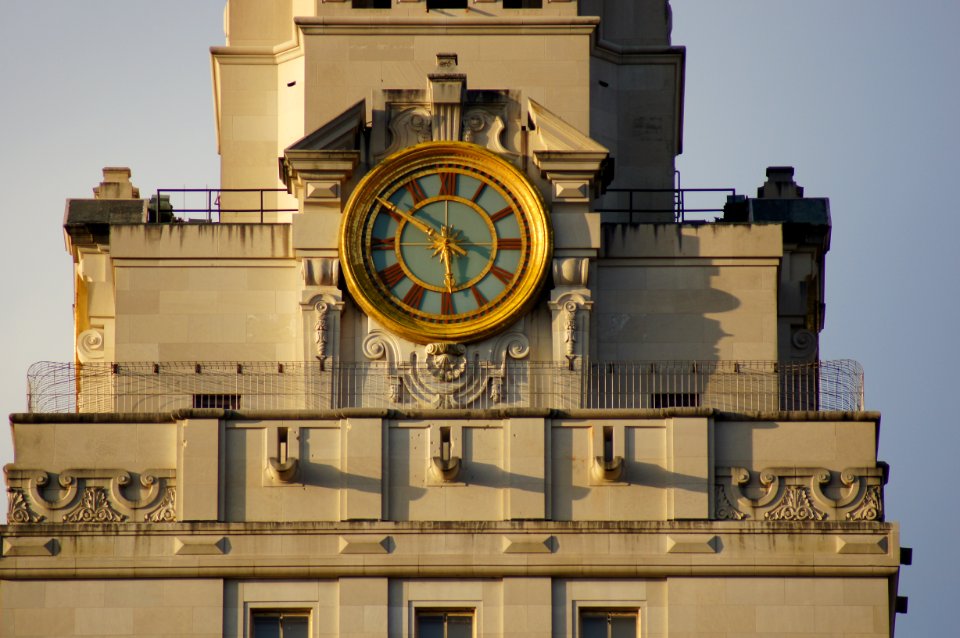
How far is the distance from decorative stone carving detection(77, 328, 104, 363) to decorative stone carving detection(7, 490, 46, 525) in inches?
202

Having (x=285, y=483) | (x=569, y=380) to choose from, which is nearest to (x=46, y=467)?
(x=285, y=483)

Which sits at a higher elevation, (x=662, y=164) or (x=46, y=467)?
(x=662, y=164)

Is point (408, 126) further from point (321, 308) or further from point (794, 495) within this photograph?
point (794, 495)

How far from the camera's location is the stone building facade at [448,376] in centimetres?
7156

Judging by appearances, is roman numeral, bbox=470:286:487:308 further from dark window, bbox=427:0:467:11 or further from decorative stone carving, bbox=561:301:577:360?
dark window, bbox=427:0:467:11

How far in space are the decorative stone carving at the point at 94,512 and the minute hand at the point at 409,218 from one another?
7.58m

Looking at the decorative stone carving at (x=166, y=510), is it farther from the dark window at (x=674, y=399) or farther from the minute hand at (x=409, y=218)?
the dark window at (x=674, y=399)

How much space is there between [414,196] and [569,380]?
4.49 m

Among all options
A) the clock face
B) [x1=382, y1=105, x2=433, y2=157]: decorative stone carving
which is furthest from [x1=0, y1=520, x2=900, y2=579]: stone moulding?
[x1=382, y1=105, x2=433, y2=157]: decorative stone carving

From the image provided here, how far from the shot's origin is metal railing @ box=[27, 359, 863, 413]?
243 ft

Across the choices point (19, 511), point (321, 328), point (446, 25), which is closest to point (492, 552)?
point (321, 328)

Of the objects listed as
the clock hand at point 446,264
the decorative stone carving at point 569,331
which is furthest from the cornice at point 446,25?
the decorative stone carving at point 569,331

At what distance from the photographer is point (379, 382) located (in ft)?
244

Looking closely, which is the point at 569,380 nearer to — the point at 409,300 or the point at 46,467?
the point at 409,300
